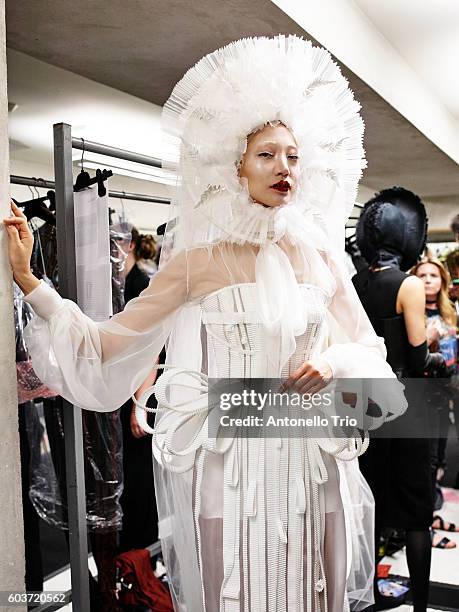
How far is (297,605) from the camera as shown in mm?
1729

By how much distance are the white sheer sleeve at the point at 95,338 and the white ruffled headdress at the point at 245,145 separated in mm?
140

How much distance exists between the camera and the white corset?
5.68ft

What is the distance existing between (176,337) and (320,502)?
56 cm

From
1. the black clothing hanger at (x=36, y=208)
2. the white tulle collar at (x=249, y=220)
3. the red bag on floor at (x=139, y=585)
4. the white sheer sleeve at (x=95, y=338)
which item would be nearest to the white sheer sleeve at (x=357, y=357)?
the white tulle collar at (x=249, y=220)

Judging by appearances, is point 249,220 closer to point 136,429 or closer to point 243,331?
point 243,331

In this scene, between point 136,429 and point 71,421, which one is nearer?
point 71,421

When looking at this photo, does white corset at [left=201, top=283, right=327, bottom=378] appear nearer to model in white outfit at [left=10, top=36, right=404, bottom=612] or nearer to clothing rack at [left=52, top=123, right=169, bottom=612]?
model in white outfit at [left=10, top=36, right=404, bottom=612]

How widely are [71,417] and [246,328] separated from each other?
57 centimetres

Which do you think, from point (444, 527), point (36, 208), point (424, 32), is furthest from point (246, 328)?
point (424, 32)

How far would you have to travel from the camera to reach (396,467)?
2.70 meters

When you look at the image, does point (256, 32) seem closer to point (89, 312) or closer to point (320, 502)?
point (89, 312)

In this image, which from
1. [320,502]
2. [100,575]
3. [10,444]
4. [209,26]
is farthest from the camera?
[209,26]

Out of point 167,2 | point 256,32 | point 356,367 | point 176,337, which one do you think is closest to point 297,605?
point 356,367

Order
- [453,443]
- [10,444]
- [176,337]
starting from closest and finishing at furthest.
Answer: [10,444] < [176,337] < [453,443]
